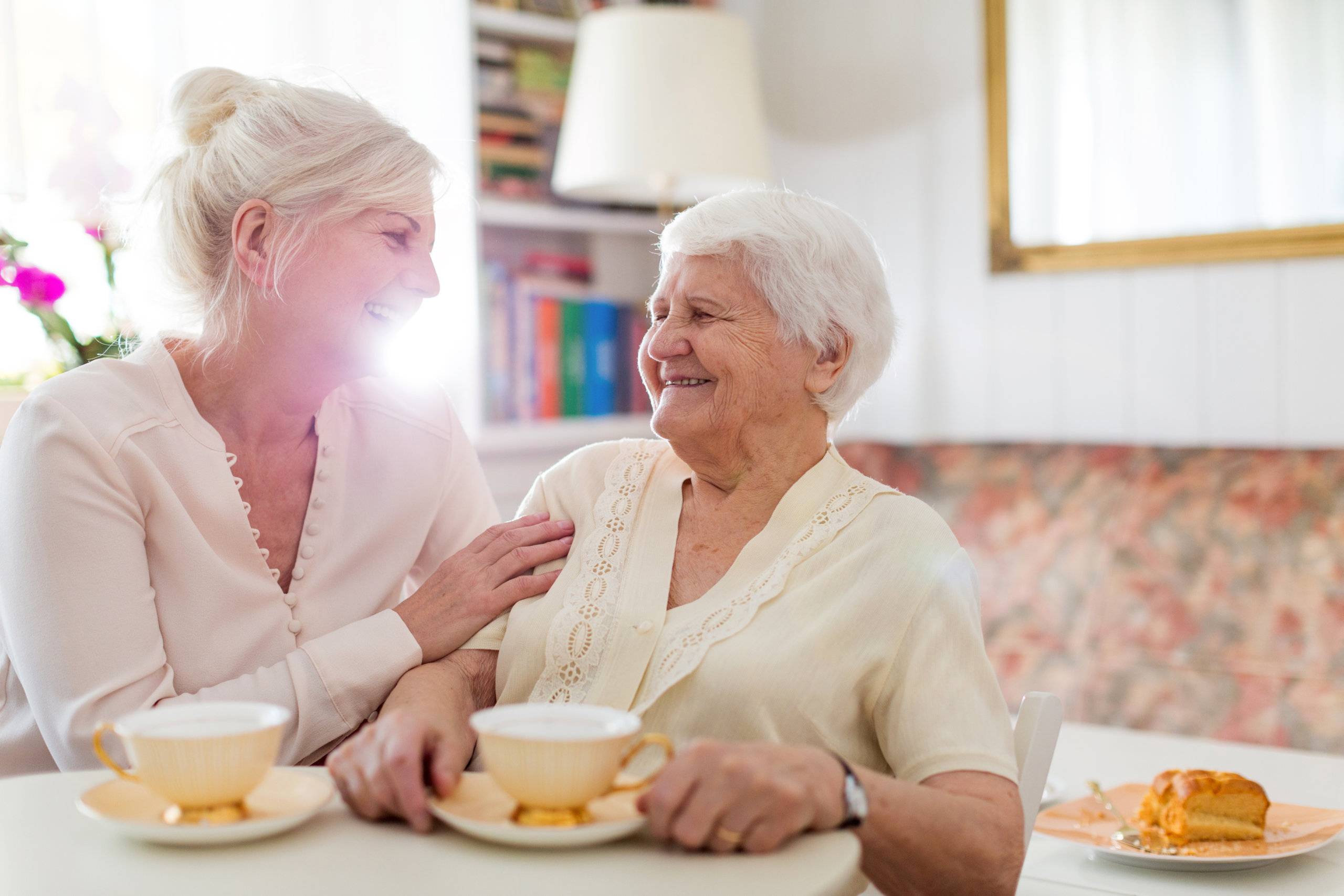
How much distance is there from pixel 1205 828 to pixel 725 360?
0.76m

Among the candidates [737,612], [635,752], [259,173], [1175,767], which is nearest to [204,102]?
[259,173]

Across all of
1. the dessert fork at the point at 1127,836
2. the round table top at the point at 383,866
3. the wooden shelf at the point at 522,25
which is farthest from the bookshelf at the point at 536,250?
the round table top at the point at 383,866

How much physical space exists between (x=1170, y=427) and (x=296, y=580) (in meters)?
2.23

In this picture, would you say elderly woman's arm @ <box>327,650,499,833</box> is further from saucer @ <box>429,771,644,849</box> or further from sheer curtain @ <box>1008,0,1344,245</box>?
sheer curtain @ <box>1008,0,1344,245</box>

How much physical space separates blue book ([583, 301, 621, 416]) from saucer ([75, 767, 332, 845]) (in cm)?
241

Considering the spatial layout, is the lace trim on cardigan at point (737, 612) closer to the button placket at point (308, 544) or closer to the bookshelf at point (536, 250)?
the button placket at point (308, 544)

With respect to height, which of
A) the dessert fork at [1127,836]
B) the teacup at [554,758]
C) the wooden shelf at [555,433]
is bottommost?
the dessert fork at [1127,836]

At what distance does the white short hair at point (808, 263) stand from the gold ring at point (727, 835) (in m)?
0.72

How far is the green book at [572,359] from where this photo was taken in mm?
3311

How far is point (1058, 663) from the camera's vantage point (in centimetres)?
252

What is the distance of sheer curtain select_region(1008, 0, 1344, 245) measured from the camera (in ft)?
9.03

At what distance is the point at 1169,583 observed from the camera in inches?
97.8

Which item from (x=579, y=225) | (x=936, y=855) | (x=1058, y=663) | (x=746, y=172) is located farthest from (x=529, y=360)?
(x=936, y=855)

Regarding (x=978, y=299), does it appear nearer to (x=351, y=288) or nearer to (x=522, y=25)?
(x=522, y=25)
